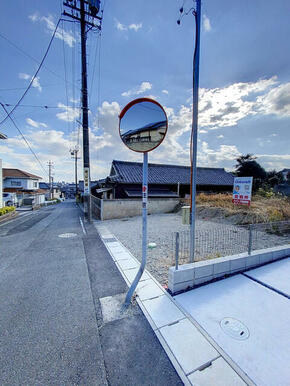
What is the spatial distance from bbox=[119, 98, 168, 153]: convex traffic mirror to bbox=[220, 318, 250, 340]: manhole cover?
8.17ft

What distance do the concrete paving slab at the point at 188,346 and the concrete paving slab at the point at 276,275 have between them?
1.81 metres

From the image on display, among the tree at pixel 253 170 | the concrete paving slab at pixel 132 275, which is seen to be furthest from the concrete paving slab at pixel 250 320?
the tree at pixel 253 170

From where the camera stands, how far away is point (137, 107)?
2230mm

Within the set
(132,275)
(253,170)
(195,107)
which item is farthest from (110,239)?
(253,170)

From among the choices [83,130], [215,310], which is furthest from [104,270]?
[83,130]

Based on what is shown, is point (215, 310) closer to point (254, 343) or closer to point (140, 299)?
point (254, 343)

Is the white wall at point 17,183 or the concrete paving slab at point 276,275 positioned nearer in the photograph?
the concrete paving slab at point 276,275

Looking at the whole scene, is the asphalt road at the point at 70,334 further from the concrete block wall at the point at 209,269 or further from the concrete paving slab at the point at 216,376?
the concrete block wall at the point at 209,269

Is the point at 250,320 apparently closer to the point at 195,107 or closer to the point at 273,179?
the point at 195,107

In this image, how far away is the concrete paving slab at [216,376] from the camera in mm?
1360

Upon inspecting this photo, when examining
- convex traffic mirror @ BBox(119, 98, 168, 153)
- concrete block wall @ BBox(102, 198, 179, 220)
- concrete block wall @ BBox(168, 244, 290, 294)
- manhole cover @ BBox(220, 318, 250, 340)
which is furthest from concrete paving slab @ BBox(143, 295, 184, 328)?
concrete block wall @ BBox(102, 198, 179, 220)

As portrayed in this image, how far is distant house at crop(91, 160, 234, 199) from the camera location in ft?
42.0

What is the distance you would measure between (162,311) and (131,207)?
8856 mm

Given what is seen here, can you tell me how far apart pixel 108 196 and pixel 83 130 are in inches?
289
